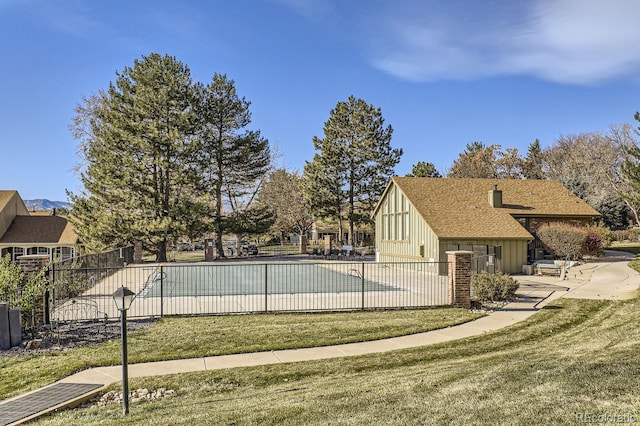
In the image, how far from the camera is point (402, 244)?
25.0 m

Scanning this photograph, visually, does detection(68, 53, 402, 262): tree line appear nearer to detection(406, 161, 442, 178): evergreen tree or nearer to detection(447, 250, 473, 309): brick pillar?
detection(406, 161, 442, 178): evergreen tree

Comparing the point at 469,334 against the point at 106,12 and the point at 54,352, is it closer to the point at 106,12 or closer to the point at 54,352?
the point at 54,352

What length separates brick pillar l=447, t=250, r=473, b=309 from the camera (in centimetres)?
1287

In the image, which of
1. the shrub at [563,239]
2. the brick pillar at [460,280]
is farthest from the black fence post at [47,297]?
the shrub at [563,239]

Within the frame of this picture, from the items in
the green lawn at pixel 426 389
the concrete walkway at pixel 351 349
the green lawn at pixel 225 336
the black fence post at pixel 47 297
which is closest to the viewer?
the green lawn at pixel 426 389

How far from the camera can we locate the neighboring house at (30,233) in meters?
31.5

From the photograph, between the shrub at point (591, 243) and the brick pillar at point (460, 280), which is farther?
the shrub at point (591, 243)

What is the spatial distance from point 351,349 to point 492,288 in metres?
6.79

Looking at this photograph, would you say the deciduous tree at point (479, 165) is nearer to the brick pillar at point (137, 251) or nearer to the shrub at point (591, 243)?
the shrub at point (591, 243)

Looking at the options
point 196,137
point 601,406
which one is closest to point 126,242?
point 196,137

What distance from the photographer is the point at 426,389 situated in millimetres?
5496

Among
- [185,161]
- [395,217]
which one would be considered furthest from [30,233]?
[395,217]

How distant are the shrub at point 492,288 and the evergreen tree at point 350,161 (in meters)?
25.7

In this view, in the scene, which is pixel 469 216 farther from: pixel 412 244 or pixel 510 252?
pixel 412 244
